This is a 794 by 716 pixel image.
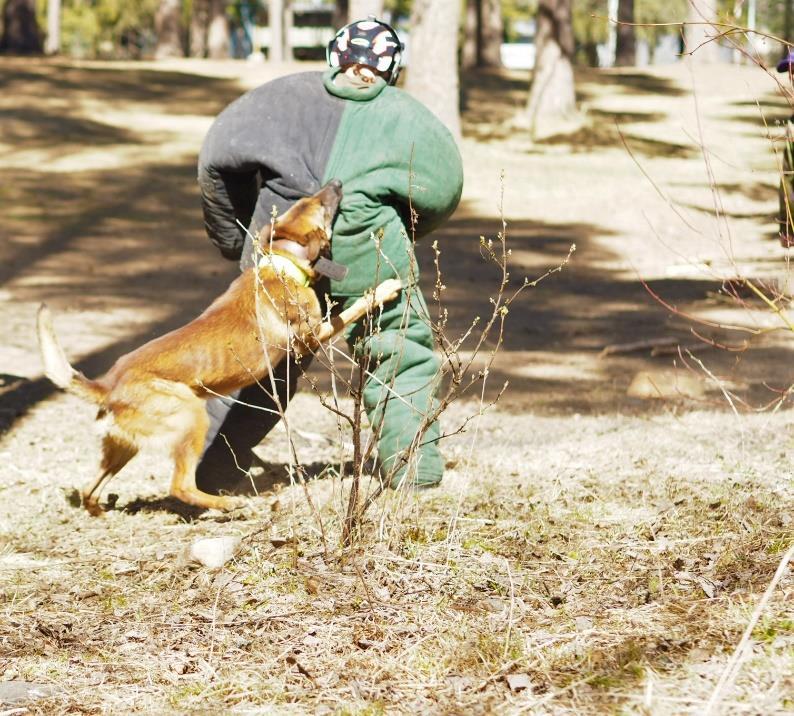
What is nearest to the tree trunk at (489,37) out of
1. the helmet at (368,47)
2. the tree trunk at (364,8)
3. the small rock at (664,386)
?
the tree trunk at (364,8)

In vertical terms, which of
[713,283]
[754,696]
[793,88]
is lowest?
[713,283]

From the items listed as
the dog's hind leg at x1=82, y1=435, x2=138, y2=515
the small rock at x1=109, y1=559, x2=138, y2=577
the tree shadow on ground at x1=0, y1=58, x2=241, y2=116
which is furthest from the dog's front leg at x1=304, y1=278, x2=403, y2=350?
the tree shadow on ground at x1=0, y1=58, x2=241, y2=116

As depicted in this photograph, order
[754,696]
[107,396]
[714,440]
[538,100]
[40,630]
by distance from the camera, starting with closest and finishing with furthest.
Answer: [754,696]
[40,630]
[107,396]
[714,440]
[538,100]

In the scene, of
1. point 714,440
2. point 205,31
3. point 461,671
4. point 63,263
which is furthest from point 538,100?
point 205,31

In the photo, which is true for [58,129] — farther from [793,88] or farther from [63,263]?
[793,88]

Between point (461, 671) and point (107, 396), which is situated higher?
point (107, 396)

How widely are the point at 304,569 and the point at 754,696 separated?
1737mm

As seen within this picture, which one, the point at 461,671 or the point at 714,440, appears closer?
the point at 461,671

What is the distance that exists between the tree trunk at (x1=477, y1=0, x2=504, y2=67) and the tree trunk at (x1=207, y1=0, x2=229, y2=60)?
10.6 meters

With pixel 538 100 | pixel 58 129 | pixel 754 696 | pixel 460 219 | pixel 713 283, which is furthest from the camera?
pixel 538 100

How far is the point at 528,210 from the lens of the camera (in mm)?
17781

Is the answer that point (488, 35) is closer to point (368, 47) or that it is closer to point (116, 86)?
point (116, 86)

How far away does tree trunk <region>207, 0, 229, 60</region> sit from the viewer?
39031mm

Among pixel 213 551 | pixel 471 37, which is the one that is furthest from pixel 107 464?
pixel 471 37
